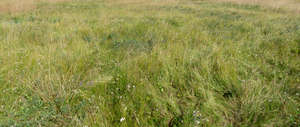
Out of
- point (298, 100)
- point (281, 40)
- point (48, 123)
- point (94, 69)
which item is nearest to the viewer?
point (48, 123)

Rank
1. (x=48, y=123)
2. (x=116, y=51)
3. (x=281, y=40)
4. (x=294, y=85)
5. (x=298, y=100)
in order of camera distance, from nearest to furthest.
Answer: (x=48, y=123), (x=298, y=100), (x=294, y=85), (x=116, y=51), (x=281, y=40)

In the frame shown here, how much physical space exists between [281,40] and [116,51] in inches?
146

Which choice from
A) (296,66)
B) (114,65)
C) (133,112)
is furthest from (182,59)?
(296,66)

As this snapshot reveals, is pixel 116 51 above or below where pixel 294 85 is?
above

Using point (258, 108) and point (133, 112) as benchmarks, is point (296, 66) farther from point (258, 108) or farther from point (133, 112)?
point (133, 112)

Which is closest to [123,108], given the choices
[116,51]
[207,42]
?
[116,51]

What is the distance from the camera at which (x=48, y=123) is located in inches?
51.5

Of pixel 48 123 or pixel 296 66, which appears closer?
Answer: pixel 48 123

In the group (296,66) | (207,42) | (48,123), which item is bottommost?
(48,123)

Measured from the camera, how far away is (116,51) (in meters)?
2.86

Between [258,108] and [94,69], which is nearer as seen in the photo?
[258,108]

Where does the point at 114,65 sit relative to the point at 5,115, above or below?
above

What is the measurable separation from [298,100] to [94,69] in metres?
2.53

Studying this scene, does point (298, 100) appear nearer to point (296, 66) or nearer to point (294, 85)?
point (294, 85)
